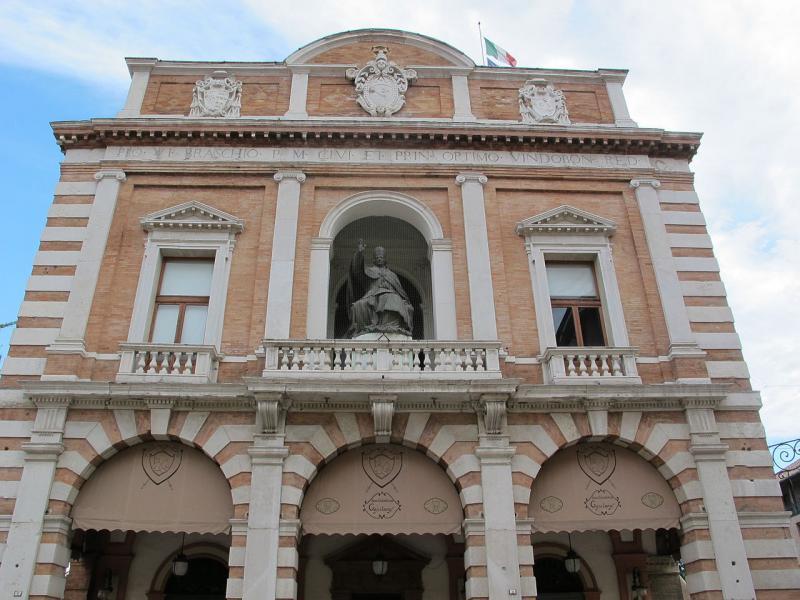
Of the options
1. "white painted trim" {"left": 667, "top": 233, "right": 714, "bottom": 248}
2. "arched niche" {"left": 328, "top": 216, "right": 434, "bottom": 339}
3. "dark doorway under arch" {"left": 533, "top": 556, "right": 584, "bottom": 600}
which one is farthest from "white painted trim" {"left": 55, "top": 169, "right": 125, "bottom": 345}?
"white painted trim" {"left": 667, "top": 233, "right": 714, "bottom": 248}

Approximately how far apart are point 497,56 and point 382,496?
43.6ft

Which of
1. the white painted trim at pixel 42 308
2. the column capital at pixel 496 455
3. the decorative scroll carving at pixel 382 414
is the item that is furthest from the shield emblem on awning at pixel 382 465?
the white painted trim at pixel 42 308

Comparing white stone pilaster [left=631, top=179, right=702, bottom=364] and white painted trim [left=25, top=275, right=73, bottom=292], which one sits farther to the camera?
white painted trim [left=25, top=275, right=73, bottom=292]

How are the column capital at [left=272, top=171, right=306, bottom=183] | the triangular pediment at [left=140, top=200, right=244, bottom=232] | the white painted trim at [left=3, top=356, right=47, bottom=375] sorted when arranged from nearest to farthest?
1. the white painted trim at [left=3, top=356, right=47, bottom=375]
2. the triangular pediment at [left=140, top=200, right=244, bottom=232]
3. the column capital at [left=272, top=171, right=306, bottom=183]

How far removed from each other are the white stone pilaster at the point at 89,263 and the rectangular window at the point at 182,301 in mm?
1391

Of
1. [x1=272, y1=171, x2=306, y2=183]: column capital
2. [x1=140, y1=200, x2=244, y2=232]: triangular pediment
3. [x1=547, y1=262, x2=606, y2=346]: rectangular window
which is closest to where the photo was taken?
[x1=547, y1=262, x2=606, y2=346]: rectangular window

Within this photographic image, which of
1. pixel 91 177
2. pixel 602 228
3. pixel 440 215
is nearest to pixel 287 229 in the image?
pixel 440 215

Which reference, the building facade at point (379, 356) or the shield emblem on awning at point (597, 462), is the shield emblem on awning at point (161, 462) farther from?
the shield emblem on awning at point (597, 462)

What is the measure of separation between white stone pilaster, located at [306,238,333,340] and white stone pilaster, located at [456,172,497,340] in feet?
10.5

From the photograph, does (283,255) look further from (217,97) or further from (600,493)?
(600,493)

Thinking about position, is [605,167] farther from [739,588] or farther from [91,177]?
[91,177]

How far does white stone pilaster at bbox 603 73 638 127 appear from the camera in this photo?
17672mm

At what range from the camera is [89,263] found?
15.0 metres

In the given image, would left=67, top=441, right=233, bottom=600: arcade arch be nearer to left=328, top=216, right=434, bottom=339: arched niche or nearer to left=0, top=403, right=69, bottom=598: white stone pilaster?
left=0, top=403, right=69, bottom=598: white stone pilaster
